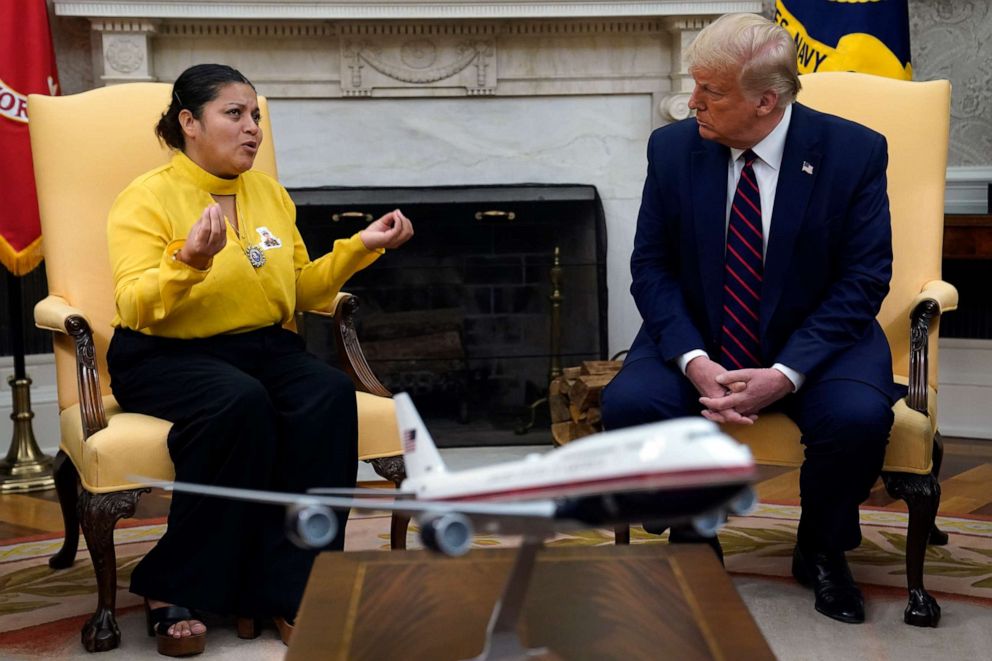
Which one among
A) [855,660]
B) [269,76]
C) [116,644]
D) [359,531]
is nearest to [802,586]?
[855,660]

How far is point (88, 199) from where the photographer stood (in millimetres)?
2654

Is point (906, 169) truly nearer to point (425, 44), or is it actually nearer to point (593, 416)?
point (593, 416)

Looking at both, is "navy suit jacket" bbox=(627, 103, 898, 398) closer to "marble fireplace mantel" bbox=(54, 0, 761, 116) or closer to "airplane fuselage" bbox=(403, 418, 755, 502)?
"airplane fuselage" bbox=(403, 418, 755, 502)

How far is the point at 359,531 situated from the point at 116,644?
870 millimetres

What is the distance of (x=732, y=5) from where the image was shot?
4.10 metres

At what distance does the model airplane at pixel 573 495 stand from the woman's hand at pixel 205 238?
31.7 inches

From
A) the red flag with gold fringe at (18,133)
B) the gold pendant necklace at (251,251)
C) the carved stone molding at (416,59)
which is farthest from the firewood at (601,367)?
the red flag with gold fringe at (18,133)

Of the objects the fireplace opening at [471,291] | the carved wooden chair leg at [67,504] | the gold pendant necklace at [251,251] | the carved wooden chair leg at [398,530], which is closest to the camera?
the gold pendant necklace at [251,251]

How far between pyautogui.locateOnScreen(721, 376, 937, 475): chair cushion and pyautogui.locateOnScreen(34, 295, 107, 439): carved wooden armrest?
1199 mm

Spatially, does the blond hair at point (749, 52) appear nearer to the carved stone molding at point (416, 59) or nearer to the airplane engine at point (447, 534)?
the airplane engine at point (447, 534)

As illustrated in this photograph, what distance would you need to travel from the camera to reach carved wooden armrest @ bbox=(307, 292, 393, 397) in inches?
102

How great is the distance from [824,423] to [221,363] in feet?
3.83

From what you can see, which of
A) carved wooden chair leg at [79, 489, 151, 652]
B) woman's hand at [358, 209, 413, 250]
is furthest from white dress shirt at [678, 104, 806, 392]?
carved wooden chair leg at [79, 489, 151, 652]

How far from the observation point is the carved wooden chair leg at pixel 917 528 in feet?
7.42
